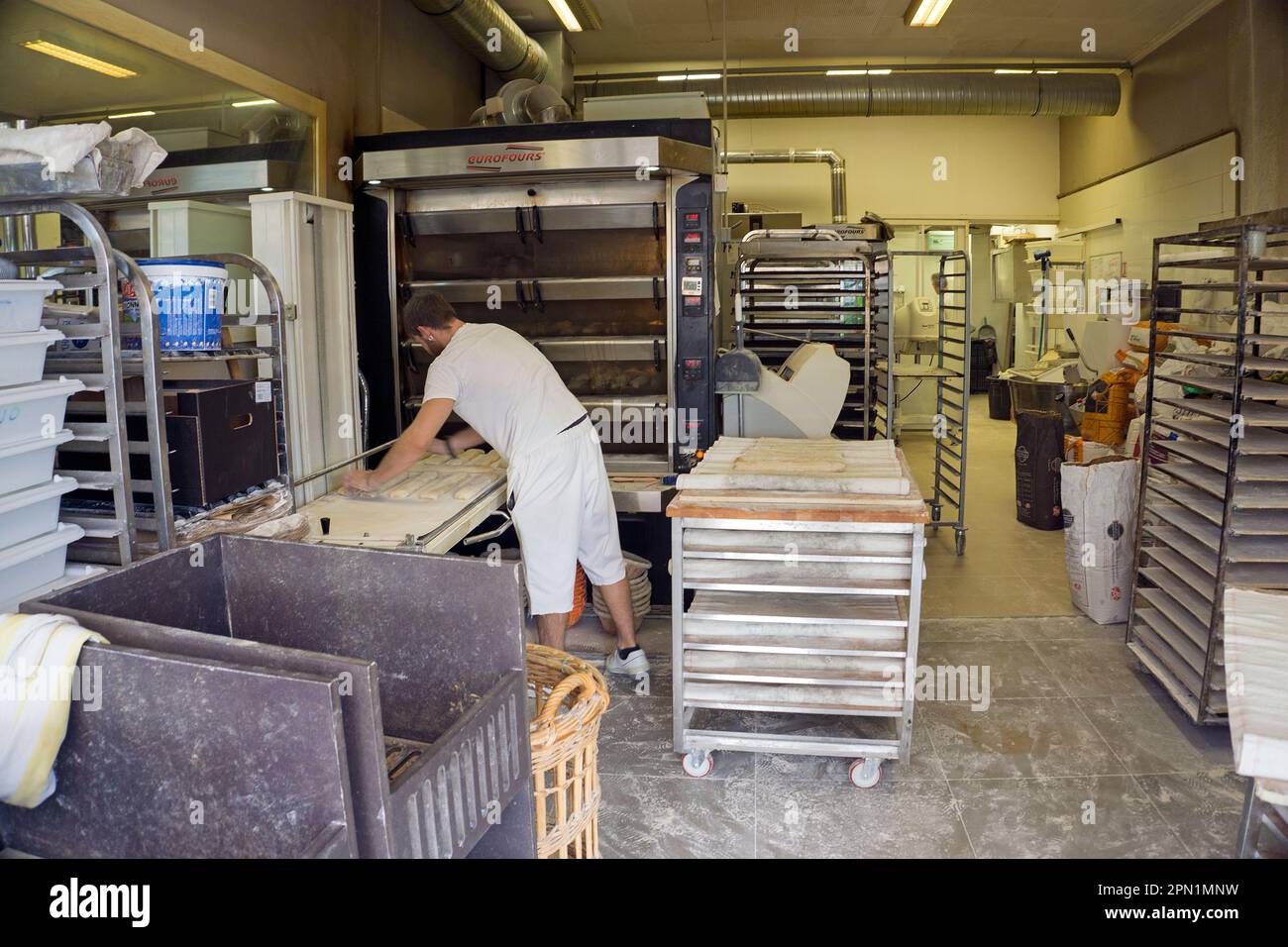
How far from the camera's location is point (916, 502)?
2674mm

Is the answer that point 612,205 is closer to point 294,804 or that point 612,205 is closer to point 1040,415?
point 1040,415

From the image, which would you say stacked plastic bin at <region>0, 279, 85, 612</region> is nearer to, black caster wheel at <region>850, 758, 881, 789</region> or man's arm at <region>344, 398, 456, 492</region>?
man's arm at <region>344, 398, 456, 492</region>

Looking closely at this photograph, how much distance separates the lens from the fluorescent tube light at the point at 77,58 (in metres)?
2.73

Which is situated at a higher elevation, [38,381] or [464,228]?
[464,228]

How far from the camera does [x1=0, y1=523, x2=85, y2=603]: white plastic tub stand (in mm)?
1844

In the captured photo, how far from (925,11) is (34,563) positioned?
21.3ft

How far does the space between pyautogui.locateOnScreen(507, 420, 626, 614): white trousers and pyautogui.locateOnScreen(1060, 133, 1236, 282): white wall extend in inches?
228

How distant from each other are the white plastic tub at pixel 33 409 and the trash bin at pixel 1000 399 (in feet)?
33.9

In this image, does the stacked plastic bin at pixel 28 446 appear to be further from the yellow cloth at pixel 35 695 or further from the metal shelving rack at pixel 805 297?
the metal shelving rack at pixel 805 297

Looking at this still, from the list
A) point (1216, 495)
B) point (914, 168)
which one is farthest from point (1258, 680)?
point (914, 168)

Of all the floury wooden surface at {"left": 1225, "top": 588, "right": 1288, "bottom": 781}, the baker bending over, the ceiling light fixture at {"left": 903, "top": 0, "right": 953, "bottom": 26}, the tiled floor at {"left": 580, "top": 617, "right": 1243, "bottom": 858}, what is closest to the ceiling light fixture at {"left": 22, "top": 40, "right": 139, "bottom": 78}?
the baker bending over

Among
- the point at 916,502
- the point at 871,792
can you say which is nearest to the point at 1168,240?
the point at 916,502

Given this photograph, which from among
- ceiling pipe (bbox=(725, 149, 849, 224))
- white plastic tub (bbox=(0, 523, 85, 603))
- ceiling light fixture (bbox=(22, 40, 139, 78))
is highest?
ceiling pipe (bbox=(725, 149, 849, 224))
